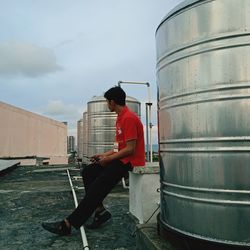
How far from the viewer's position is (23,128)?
2239 centimetres

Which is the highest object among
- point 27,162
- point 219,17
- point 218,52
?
point 219,17

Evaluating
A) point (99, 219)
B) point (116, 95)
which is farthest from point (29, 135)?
point (116, 95)

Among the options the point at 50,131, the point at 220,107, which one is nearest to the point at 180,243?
the point at 220,107

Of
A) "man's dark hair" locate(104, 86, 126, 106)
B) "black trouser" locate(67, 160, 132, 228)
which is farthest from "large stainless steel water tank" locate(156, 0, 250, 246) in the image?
"man's dark hair" locate(104, 86, 126, 106)

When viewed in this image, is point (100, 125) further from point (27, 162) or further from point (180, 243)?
point (27, 162)

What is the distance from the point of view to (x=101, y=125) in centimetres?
967

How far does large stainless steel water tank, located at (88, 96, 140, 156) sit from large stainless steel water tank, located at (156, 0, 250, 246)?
6.86 meters

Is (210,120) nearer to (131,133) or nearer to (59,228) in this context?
(131,133)

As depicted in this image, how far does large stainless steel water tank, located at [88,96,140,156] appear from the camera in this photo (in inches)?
370

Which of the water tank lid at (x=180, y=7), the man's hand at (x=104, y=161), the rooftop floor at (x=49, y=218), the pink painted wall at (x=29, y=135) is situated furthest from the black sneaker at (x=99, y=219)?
the pink painted wall at (x=29, y=135)

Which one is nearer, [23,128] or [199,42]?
[199,42]

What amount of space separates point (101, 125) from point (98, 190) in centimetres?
649

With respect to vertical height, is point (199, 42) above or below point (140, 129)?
above

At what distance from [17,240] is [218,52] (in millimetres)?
2594
